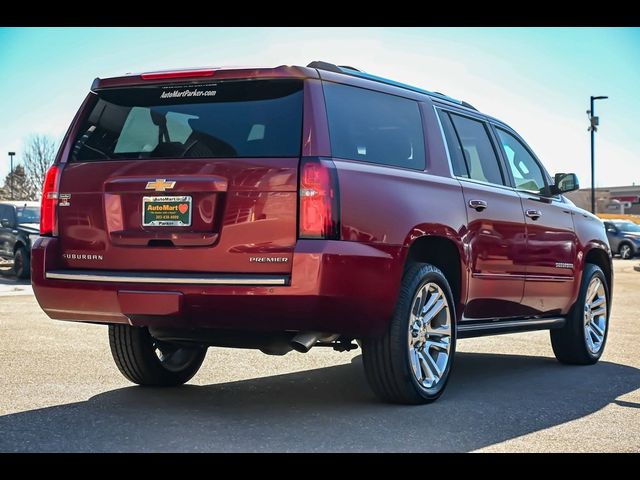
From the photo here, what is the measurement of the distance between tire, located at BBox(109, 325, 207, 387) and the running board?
6.33 ft

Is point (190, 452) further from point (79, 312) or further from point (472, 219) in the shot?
point (472, 219)

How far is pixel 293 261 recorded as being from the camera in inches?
203

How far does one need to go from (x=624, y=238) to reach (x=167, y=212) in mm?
34051

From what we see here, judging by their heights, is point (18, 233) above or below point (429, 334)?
above

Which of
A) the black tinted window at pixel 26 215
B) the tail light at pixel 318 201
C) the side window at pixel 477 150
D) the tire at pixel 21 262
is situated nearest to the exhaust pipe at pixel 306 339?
the tail light at pixel 318 201

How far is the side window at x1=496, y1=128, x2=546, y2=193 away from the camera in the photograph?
25.6ft

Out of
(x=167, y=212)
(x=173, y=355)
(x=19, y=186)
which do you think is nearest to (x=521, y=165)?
(x=173, y=355)

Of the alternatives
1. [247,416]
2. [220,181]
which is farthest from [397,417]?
[220,181]

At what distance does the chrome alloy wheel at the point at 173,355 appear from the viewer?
268 inches

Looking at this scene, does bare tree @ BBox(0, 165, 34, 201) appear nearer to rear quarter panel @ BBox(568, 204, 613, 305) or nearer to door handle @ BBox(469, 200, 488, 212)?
rear quarter panel @ BBox(568, 204, 613, 305)

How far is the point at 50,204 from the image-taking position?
5883 mm

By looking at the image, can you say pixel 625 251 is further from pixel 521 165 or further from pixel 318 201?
pixel 318 201

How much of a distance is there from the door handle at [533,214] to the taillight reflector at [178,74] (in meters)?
3.08
